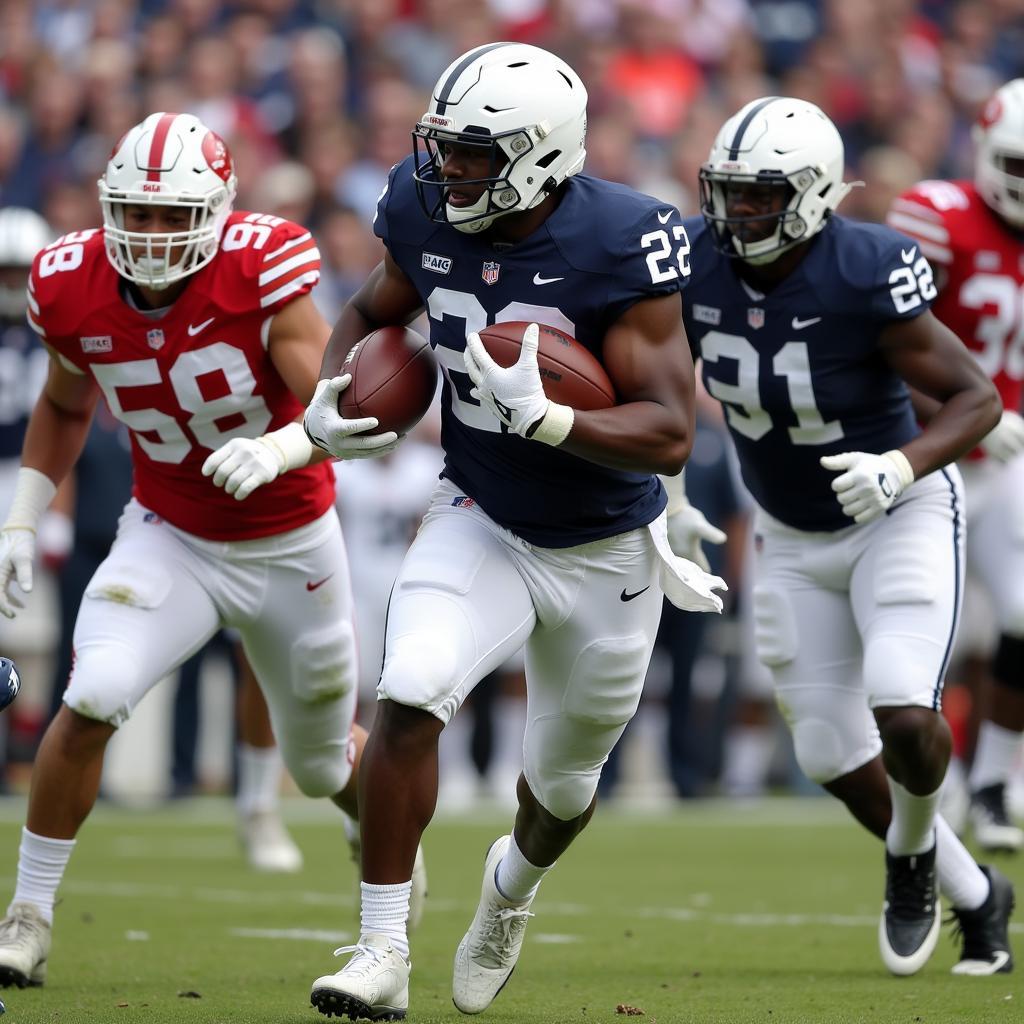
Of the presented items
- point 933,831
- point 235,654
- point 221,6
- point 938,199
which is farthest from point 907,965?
point 221,6

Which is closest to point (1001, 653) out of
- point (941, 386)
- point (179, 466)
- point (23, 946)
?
point (941, 386)

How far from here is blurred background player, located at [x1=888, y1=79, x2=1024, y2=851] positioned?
19.0 feet

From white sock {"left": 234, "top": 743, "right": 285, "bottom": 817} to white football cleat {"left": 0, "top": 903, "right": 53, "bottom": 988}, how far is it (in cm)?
216

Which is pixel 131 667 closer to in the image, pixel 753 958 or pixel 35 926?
pixel 35 926

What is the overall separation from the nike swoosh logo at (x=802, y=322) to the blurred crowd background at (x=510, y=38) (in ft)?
14.7

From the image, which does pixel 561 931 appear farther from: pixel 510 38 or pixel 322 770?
pixel 510 38

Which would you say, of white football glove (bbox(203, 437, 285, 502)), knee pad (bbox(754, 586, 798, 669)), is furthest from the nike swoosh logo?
white football glove (bbox(203, 437, 285, 502))

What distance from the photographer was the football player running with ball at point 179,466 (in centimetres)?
435

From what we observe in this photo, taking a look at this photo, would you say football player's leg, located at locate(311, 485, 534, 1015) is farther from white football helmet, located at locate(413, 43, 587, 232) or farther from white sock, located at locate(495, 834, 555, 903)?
white football helmet, located at locate(413, 43, 587, 232)

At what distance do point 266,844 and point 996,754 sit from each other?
2.40 metres

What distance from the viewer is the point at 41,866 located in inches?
169

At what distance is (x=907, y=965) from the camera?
4.43 metres

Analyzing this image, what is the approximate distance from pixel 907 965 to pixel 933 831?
0.30 m

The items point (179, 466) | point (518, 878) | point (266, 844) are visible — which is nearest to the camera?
point (518, 878)
